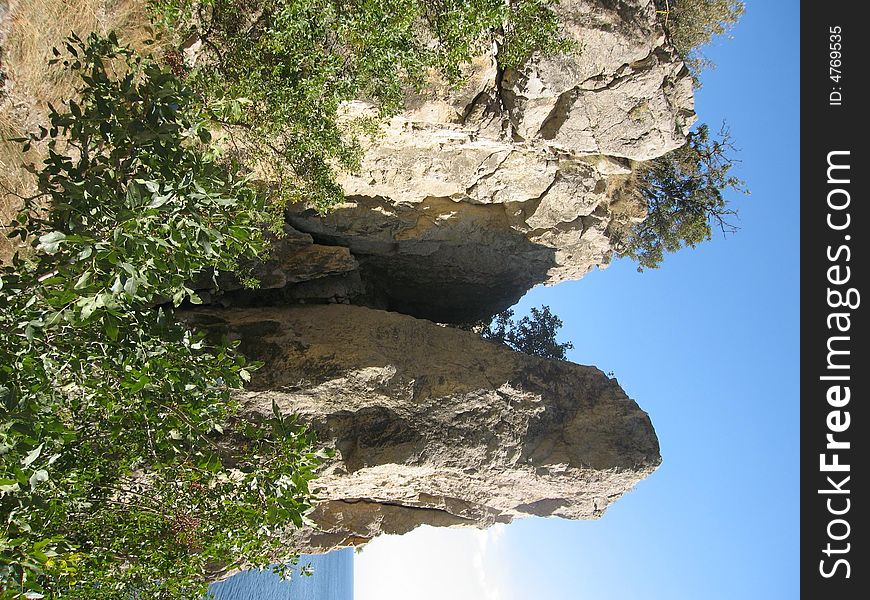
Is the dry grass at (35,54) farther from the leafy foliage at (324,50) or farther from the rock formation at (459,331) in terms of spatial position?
the rock formation at (459,331)

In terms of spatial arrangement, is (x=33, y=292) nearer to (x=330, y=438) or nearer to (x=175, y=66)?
(x=175, y=66)

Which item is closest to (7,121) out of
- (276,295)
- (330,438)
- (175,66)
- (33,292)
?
(175,66)

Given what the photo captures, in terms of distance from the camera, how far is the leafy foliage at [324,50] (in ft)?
38.7

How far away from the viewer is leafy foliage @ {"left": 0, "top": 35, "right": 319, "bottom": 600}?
7.51 m

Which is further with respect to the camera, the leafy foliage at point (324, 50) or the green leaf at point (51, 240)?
the leafy foliage at point (324, 50)

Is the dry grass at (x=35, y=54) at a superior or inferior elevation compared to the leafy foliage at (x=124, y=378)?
superior

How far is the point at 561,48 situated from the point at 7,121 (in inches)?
436

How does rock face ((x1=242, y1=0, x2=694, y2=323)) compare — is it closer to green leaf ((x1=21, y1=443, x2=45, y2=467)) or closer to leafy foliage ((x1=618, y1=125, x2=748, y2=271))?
leafy foliage ((x1=618, y1=125, x2=748, y2=271))

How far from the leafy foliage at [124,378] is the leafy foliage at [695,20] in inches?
467

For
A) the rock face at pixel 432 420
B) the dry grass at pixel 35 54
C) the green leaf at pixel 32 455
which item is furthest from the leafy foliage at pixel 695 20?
the green leaf at pixel 32 455

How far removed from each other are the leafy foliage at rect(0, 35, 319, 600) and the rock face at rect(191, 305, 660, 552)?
3186 millimetres

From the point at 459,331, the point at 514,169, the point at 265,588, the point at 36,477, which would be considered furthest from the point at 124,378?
the point at 265,588

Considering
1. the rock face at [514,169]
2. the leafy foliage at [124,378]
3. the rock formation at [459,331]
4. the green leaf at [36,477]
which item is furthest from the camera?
the rock face at [514,169]
